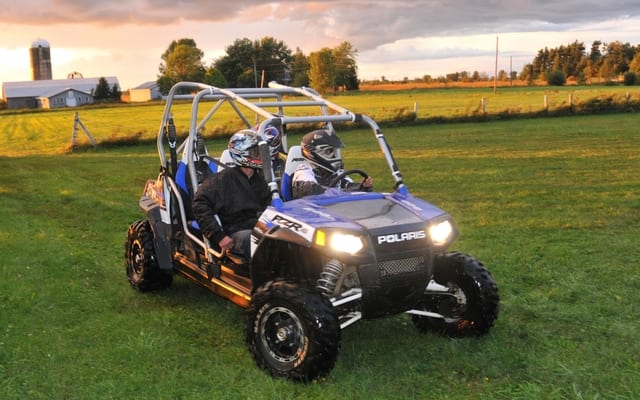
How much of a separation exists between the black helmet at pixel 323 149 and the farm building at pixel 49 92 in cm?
10729

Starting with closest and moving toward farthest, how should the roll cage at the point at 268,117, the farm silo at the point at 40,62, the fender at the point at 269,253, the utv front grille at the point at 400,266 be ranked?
the utv front grille at the point at 400,266
the fender at the point at 269,253
the roll cage at the point at 268,117
the farm silo at the point at 40,62

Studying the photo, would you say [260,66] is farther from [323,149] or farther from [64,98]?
[323,149]

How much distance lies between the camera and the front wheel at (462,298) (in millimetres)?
5609

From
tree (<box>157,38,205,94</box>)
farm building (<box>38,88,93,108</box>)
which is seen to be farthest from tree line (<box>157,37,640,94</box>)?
farm building (<box>38,88,93,108</box>)

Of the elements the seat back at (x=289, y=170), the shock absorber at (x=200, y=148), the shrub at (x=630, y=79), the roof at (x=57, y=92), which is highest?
the roof at (x=57, y=92)

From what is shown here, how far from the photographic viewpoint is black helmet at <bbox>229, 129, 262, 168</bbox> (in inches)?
232

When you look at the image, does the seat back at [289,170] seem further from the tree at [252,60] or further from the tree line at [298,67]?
the tree at [252,60]

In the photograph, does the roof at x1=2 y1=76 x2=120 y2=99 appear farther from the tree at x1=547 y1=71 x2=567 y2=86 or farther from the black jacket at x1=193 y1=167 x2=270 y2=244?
the black jacket at x1=193 y1=167 x2=270 y2=244

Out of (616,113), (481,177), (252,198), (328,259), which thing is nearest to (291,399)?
(328,259)

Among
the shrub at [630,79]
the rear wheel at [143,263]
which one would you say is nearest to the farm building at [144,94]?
the shrub at [630,79]

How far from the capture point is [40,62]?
5404 inches

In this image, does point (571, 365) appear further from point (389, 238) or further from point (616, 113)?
point (616, 113)

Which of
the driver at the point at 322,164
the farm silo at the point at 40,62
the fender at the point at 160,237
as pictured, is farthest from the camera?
the farm silo at the point at 40,62

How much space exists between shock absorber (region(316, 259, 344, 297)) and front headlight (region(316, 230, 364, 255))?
0.40m
